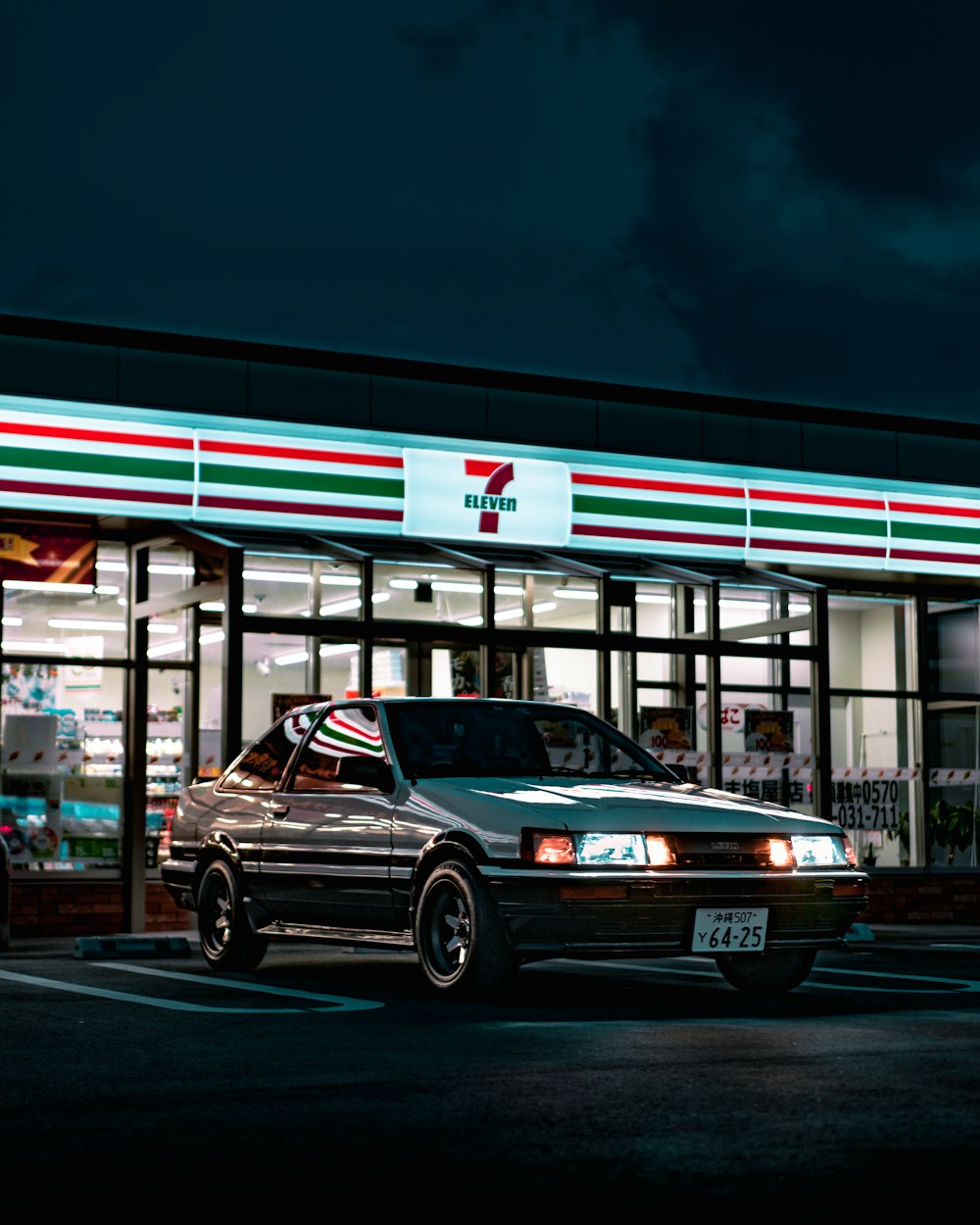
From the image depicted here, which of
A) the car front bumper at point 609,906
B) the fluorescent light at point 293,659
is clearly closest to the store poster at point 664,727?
the fluorescent light at point 293,659

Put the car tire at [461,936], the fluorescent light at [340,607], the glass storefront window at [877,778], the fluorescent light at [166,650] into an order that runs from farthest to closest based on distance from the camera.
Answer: the glass storefront window at [877,778] < the fluorescent light at [166,650] < the fluorescent light at [340,607] < the car tire at [461,936]

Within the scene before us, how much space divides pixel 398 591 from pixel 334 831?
7.05m

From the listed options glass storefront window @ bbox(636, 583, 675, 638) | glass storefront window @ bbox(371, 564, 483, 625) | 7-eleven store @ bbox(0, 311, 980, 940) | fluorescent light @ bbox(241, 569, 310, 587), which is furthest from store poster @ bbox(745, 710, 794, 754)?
fluorescent light @ bbox(241, 569, 310, 587)

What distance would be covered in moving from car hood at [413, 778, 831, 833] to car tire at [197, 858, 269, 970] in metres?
1.80

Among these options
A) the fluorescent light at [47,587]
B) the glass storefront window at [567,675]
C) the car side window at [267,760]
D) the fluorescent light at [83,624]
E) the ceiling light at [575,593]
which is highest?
the ceiling light at [575,593]

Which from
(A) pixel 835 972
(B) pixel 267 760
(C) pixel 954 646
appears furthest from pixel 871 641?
(B) pixel 267 760

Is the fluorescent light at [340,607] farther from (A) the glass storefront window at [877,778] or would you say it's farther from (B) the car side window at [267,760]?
(A) the glass storefront window at [877,778]

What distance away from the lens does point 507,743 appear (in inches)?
389

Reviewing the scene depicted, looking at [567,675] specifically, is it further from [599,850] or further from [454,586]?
[599,850]

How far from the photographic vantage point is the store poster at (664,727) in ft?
57.6

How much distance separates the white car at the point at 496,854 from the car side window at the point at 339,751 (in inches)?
0.5

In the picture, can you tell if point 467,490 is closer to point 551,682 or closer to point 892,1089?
point 551,682

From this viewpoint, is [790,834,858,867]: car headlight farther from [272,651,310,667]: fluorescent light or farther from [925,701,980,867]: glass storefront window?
[925,701,980,867]: glass storefront window

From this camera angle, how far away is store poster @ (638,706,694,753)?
1756 centimetres
